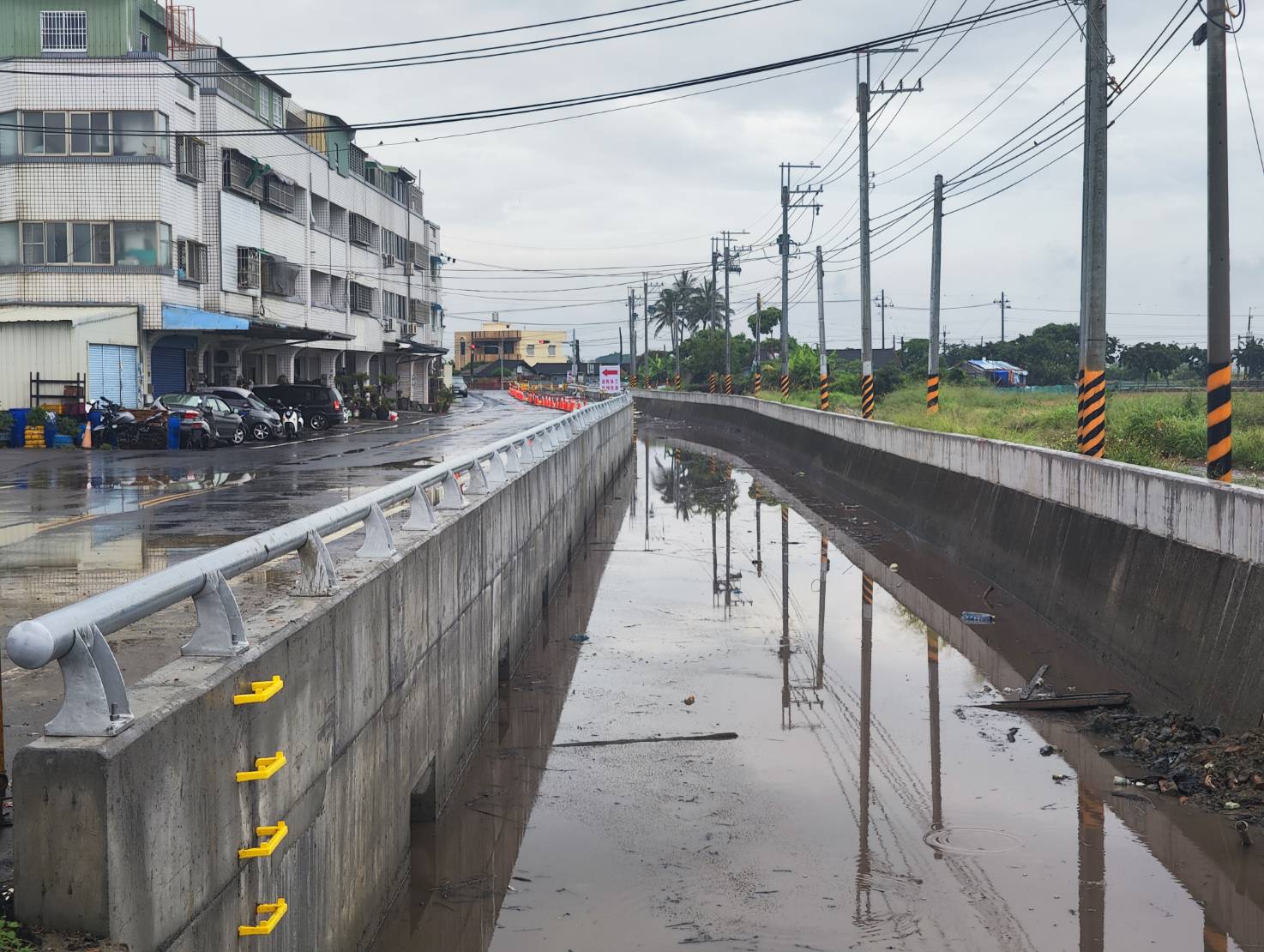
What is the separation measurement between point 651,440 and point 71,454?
29.7m

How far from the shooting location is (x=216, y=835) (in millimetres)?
5012

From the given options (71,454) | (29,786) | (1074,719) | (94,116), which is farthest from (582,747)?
(94,116)

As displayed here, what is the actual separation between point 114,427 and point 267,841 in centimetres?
3265

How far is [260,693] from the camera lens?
5.43 metres

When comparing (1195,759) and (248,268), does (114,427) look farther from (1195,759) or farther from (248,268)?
(1195,759)

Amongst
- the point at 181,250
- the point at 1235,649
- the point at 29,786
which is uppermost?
the point at 181,250

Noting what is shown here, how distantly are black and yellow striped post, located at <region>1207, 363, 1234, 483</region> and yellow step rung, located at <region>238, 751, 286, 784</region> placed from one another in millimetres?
10850

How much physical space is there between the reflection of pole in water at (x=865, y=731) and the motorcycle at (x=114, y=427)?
74.2 feet

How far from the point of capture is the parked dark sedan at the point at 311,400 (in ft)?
160

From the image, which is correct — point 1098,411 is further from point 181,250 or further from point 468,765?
point 181,250

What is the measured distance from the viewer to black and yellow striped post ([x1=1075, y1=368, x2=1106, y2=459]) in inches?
706

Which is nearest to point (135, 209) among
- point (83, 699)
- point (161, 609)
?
point (161, 609)

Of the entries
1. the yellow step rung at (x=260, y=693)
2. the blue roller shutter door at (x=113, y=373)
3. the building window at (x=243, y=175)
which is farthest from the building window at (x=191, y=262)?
the yellow step rung at (x=260, y=693)

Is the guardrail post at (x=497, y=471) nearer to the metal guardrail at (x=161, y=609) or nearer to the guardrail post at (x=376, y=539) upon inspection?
the metal guardrail at (x=161, y=609)
